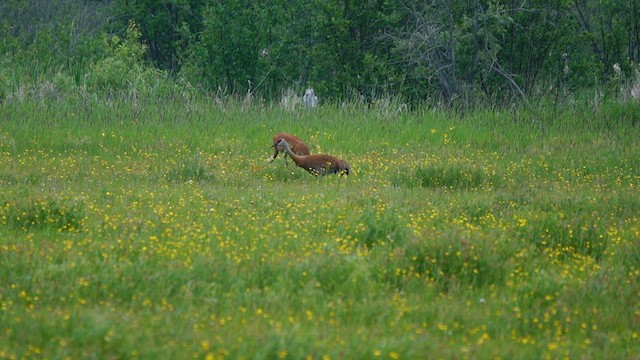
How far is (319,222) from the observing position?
1027 centimetres

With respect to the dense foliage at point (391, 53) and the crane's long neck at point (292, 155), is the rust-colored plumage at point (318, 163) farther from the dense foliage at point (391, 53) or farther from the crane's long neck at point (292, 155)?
the dense foliage at point (391, 53)

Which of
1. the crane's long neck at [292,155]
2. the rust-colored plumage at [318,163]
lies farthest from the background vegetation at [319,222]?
the crane's long neck at [292,155]

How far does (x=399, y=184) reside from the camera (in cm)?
1321

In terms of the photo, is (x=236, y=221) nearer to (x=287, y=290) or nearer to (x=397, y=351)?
(x=287, y=290)

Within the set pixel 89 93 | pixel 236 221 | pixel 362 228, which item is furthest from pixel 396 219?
pixel 89 93

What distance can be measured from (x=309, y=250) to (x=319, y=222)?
47.9 inches

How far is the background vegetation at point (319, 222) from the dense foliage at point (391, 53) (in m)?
0.28

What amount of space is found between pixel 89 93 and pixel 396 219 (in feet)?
39.6

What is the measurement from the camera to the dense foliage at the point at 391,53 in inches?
958

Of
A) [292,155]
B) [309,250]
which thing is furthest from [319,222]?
[292,155]

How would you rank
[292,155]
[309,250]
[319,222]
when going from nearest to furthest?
1. [309,250]
2. [319,222]
3. [292,155]

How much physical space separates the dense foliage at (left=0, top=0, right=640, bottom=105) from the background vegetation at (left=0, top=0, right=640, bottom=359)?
0.91ft

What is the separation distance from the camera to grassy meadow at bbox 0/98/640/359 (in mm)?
6852

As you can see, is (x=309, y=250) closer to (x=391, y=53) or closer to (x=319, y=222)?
→ (x=319, y=222)
